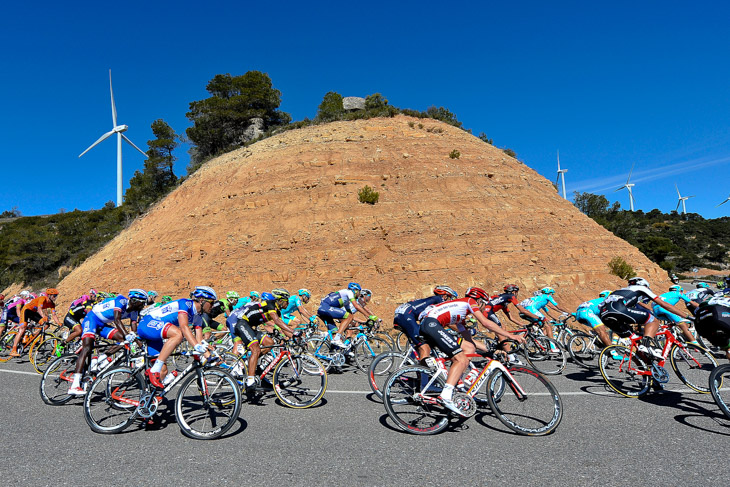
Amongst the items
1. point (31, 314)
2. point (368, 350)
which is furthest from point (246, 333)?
point (31, 314)

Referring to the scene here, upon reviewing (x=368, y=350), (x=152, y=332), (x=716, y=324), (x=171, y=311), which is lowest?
(x=368, y=350)

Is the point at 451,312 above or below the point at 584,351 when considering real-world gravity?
above

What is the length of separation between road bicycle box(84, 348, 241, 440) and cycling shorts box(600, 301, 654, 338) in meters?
6.21

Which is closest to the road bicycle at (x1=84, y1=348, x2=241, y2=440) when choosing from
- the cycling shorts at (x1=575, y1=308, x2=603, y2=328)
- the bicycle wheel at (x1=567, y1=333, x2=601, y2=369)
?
the cycling shorts at (x1=575, y1=308, x2=603, y2=328)

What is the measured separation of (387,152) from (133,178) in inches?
945

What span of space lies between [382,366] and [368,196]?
13999 millimetres

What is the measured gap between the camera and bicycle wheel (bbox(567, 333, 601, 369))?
8.25 metres

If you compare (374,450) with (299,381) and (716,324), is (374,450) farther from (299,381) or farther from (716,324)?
(716,324)

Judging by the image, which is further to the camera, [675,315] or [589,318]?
[589,318]

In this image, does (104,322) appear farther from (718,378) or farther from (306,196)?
(306,196)

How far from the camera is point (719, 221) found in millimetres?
73438

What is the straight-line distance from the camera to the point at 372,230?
19219 millimetres

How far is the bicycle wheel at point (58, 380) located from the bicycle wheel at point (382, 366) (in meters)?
4.93

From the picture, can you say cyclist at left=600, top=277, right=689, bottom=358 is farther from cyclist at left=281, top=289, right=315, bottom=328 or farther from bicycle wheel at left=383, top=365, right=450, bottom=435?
cyclist at left=281, top=289, right=315, bottom=328
